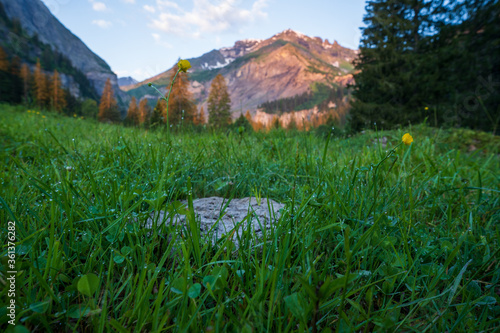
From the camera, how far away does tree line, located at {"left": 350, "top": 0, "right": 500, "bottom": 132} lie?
14594 mm

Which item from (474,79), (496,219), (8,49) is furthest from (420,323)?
(8,49)

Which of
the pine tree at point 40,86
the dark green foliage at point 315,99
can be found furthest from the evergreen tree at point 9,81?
the dark green foliage at point 315,99

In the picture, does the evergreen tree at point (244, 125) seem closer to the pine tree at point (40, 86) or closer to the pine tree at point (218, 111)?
the pine tree at point (218, 111)

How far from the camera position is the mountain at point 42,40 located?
77312 mm

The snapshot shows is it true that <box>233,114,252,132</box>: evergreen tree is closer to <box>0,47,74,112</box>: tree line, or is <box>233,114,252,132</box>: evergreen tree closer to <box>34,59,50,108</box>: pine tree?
<box>0,47,74,112</box>: tree line

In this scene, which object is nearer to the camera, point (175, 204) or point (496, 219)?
point (175, 204)

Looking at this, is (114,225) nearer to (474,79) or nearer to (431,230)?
(431,230)

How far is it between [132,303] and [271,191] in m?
1.18

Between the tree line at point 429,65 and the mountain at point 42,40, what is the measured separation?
298ft

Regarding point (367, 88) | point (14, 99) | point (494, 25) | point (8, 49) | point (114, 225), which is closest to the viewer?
point (114, 225)

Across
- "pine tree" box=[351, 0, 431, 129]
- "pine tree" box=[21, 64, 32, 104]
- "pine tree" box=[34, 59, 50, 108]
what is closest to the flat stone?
"pine tree" box=[351, 0, 431, 129]

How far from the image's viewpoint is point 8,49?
65.2 m

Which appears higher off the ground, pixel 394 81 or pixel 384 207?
pixel 394 81

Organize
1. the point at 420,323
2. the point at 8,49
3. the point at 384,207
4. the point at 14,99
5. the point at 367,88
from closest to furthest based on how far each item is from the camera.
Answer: the point at 420,323
the point at 384,207
the point at 367,88
the point at 14,99
the point at 8,49
